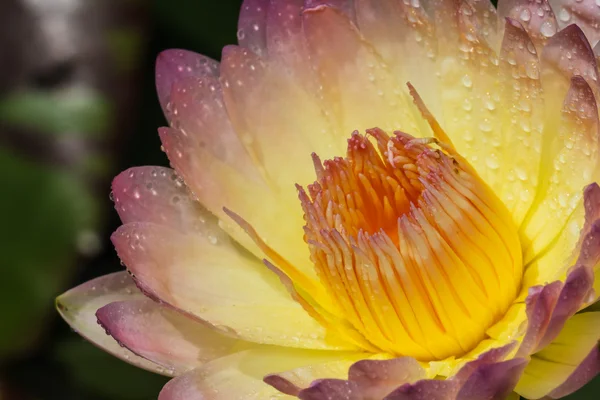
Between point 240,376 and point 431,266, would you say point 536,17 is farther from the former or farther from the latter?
point 240,376

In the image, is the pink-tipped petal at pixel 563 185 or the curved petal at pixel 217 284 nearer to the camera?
the pink-tipped petal at pixel 563 185

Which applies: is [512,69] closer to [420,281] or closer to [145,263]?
[420,281]

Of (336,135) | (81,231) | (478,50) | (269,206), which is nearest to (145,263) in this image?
(269,206)

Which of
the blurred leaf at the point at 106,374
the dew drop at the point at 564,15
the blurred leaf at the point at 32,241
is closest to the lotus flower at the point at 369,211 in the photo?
the dew drop at the point at 564,15

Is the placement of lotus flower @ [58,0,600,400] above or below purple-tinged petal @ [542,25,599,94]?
below

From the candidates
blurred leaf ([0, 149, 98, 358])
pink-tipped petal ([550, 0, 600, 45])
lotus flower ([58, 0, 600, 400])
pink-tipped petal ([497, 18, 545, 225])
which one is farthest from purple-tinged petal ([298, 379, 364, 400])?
blurred leaf ([0, 149, 98, 358])

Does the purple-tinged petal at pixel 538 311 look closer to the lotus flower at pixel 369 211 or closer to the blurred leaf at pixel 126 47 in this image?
the lotus flower at pixel 369 211

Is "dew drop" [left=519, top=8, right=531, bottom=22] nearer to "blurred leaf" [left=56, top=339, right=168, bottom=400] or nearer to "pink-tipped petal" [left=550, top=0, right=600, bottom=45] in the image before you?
"pink-tipped petal" [left=550, top=0, right=600, bottom=45]
